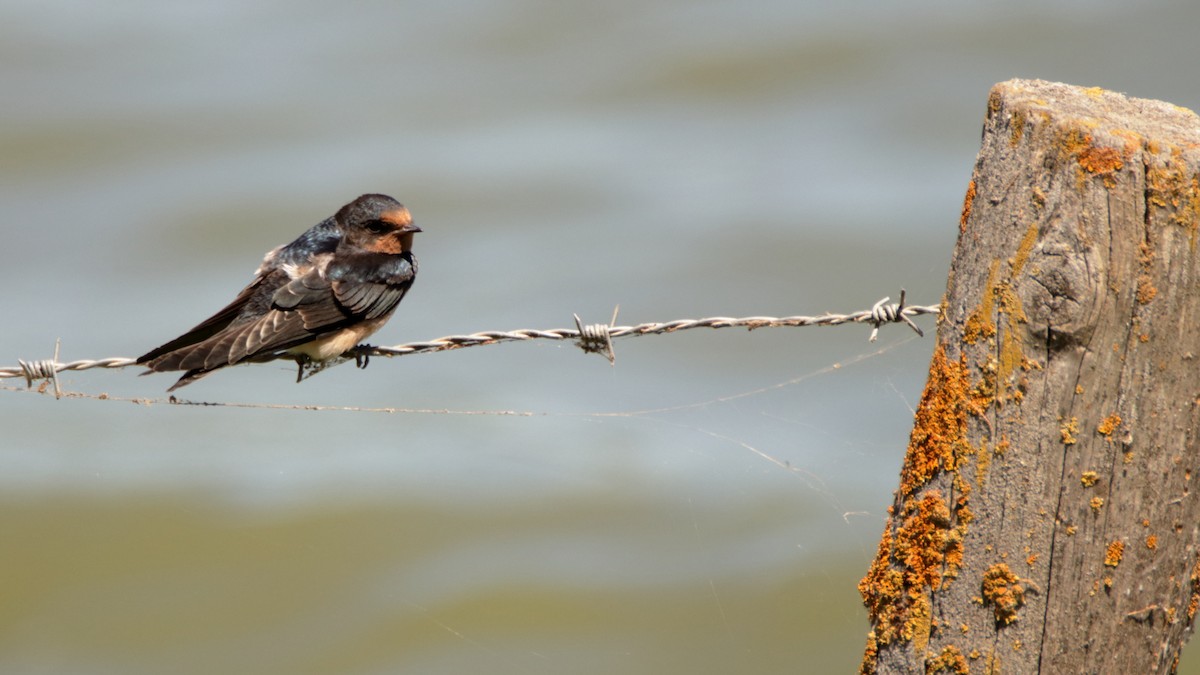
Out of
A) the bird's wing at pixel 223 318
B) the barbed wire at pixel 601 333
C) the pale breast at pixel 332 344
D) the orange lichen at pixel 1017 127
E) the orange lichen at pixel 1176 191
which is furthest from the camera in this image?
the pale breast at pixel 332 344

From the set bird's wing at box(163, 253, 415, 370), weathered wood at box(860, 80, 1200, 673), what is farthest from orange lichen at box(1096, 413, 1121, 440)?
bird's wing at box(163, 253, 415, 370)

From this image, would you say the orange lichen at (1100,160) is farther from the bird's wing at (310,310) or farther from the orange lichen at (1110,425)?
the bird's wing at (310,310)

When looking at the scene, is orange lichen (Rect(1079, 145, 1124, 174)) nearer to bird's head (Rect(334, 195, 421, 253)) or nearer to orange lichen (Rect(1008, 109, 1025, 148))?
orange lichen (Rect(1008, 109, 1025, 148))

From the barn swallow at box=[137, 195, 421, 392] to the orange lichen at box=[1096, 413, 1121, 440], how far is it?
291cm

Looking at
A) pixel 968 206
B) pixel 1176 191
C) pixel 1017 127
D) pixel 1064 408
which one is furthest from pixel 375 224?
pixel 1176 191

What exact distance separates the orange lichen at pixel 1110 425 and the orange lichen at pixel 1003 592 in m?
0.31

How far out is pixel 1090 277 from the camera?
7.29 feet

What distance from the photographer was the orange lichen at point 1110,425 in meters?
2.26

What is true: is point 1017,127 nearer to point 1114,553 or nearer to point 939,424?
point 939,424

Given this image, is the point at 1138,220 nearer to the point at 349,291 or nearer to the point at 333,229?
the point at 349,291

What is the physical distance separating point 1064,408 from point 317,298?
3.09m

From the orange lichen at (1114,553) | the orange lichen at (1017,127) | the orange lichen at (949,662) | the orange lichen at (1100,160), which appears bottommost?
the orange lichen at (949,662)

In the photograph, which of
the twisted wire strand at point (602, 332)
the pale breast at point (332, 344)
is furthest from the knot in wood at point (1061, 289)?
the pale breast at point (332, 344)

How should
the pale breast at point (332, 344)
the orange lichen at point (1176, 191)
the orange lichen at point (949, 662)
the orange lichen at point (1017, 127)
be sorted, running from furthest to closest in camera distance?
1. the pale breast at point (332, 344)
2. the orange lichen at point (949, 662)
3. the orange lichen at point (1017, 127)
4. the orange lichen at point (1176, 191)
